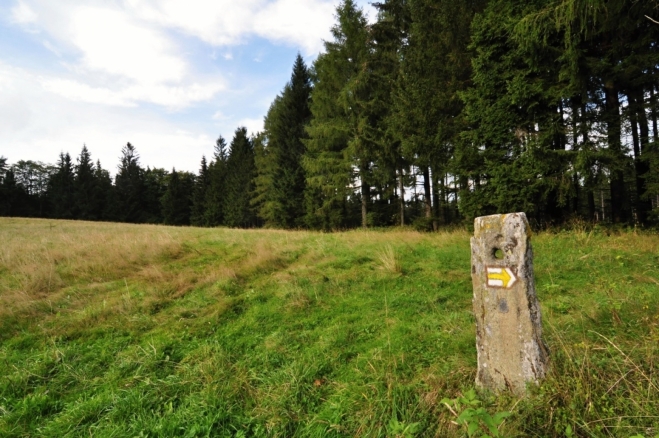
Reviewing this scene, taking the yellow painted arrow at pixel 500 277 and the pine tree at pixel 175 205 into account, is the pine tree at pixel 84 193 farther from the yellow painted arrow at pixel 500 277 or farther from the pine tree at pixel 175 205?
the yellow painted arrow at pixel 500 277

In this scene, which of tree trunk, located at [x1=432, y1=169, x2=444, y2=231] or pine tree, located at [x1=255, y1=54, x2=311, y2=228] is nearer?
tree trunk, located at [x1=432, y1=169, x2=444, y2=231]

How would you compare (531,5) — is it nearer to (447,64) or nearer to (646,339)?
(447,64)

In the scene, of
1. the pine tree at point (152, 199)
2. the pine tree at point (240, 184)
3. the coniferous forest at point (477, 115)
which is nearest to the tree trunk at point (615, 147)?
the coniferous forest at point (477, 115)

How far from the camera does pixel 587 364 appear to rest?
218 centimetres

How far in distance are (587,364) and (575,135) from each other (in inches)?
354

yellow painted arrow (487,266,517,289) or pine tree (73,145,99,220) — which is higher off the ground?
pine tree (73,145,99,220)

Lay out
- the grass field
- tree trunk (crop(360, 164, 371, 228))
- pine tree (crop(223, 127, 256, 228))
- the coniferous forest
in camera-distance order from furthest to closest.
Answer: pine tree (crop(223, 127, 256, 228))
tree trunk (crop(360, 164, 371, 228))
the coniferous forest
the grass field

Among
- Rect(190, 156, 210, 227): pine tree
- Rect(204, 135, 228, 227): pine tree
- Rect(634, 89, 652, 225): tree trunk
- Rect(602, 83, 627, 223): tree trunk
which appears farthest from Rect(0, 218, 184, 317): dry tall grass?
Rect(190, 156, 210, 227): pine tree

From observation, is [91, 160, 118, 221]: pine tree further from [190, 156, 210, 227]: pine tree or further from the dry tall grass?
the dry tall grass

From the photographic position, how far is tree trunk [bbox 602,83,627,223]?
25.5ft

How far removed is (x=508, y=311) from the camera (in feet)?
7.42

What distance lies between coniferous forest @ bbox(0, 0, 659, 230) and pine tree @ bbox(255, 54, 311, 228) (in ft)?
0.36

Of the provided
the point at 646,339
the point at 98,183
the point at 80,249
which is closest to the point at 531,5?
the point at 646,339

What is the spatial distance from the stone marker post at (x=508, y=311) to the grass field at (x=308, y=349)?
0.46 feet
